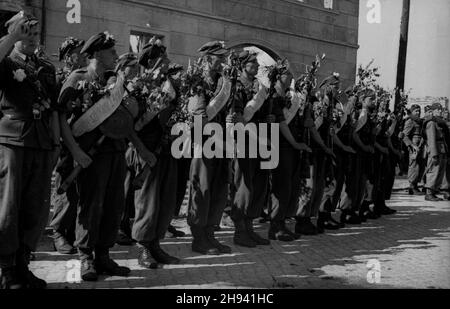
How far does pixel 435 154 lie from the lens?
1316 cm

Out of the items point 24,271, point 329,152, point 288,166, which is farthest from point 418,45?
point 24,271

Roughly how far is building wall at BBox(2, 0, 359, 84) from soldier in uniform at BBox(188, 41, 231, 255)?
610 centimetres

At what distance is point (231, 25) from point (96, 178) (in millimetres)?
10497

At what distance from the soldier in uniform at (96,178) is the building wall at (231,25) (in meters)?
6.80

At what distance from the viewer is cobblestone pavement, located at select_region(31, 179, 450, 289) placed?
5.14m

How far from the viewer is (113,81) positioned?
5191 mm

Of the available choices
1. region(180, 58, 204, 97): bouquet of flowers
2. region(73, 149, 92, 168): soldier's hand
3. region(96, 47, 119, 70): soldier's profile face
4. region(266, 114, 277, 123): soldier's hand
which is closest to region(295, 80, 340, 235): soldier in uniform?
region(266, 114, 277, 123): soldier's hand

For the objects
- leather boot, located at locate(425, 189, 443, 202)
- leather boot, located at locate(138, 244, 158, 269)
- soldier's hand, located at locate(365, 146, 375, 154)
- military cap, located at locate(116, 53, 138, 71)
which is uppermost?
military cap, located at locate(116, 53, 138, 71)

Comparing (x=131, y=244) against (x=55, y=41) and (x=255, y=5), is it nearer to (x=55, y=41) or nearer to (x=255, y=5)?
(x=55, y=41)

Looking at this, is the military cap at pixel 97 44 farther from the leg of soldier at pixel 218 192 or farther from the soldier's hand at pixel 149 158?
the leg of soldier at pixel 218 192

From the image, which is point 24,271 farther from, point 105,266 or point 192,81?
point 192,81

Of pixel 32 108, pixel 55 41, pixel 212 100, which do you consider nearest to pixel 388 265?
pixel 212 100

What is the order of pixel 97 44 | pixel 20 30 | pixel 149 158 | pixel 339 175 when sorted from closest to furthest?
pixel 20 30, pixel 97 44, pixel 149 158, pixel 339 175

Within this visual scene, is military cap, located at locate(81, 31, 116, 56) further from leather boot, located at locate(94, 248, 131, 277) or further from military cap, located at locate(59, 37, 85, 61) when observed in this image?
military cap, located at locate(59, 37, 85, 61)
